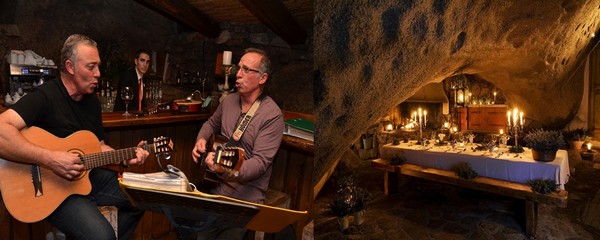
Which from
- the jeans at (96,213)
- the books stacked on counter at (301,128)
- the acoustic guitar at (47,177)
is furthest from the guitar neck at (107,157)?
the books stacked on counter at (301,128)

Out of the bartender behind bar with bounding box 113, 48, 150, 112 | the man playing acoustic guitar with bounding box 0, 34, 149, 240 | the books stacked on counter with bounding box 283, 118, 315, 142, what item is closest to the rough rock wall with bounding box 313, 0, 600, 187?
the books stacked on counter with bounding box 283, 118, 315, 142

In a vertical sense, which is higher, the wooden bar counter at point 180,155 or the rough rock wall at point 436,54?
the rough rock wall at point 436,54

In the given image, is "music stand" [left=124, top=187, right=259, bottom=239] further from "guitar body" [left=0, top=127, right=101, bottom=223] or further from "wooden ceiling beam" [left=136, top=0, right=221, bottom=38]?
"wooden ceiling beam" [left=136, top=0, right=221, bottom=38]

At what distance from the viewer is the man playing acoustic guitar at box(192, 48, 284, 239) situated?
67.8 inches

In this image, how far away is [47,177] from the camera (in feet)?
5.33

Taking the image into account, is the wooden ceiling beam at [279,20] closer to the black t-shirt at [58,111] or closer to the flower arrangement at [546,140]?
the black t-shirt at [58,111]

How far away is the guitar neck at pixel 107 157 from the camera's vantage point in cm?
169

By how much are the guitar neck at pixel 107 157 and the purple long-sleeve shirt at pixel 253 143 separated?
37 centimetres

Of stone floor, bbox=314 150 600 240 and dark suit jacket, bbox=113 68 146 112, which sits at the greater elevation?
dark suit jacket, bbox=113 68 146 112

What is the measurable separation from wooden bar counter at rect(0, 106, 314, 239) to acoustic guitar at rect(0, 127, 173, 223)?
100 millimetres

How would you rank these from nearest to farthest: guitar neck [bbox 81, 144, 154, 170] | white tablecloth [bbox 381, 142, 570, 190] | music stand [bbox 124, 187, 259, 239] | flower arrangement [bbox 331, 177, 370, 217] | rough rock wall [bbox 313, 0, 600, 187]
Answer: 1. music stand [bbox 124, 187, 259, 239]
2. white tablecloth [bbox 381, 142, 570, 190]
3. rough rock wall [bbox 313, 0, 600, 187]
4. guitar neck [bbox 81, 144, 154, 170]
5. flower arrangement [bbox 331, 177, 370, 217]

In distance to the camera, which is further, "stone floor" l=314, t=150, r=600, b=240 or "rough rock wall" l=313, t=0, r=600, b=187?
"rough rock wall" l=313, t=0, r=600, b=187

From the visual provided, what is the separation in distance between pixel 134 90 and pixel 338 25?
948mm

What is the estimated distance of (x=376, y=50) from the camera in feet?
5.20
